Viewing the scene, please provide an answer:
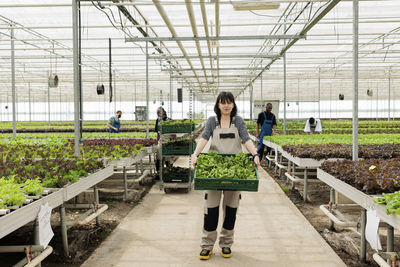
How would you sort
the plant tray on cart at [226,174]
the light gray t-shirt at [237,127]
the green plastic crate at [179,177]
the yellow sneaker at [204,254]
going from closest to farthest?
1. the plant tray on cart at [226,174]
2. the yellow sneaker at [204,254]
3. the light gray t-shirt at [237,127]
4. the green plastic crate at [179,177]

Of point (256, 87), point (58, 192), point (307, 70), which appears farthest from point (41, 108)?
point (58, 192)

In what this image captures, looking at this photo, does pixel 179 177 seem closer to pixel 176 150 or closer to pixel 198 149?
pixel 176 150

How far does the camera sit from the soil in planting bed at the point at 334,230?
3.69 metres

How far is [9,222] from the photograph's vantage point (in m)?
2.45

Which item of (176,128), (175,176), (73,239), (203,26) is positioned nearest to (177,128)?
(176,128)

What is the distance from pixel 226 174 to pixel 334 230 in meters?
2.03

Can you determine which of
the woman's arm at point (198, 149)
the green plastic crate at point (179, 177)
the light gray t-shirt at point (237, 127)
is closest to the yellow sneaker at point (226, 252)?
the woman's arm at point (198, 149)

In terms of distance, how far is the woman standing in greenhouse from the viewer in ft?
11.8

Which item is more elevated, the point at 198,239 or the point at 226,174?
the point at 226,174

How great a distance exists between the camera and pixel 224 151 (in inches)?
152

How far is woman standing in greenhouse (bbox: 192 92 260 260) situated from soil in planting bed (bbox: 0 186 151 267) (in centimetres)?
135

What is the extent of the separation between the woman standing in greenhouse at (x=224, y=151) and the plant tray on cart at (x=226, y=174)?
0.36ft

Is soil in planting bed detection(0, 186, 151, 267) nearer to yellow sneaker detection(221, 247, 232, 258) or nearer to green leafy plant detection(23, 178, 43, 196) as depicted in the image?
green leafy plant detection(23, 178, 43, 196)

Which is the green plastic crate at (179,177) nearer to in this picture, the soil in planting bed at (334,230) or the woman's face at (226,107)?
the soil in planting bed at (334,230)
